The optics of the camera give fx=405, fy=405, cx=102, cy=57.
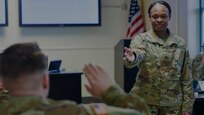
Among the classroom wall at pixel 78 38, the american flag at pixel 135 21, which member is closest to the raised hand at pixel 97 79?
the classroom wall at pixel 78 38

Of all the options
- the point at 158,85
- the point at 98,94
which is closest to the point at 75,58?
the point at 158,85

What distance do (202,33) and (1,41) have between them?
2.95 m

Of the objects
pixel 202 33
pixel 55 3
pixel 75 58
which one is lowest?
pixel 75 58

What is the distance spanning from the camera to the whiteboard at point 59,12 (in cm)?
592

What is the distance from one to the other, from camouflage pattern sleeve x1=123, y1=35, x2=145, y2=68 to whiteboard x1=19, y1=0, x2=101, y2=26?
10.8 feet

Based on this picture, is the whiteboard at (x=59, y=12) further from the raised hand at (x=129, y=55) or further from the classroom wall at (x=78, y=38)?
the raised hand at (x=129, y=55)

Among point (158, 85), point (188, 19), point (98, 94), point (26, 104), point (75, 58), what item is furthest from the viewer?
point (75, 58)

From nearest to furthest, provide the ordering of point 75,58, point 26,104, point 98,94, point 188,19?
1. point 26,104
2. point 98,94
3. point 188,19
4. point 75,58

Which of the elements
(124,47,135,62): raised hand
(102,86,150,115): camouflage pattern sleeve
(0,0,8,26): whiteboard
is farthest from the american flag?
(102,86,150,115): camouflage pattern sleeve

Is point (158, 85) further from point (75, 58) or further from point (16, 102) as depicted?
point (75, 58)

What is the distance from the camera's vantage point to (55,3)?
603 cm

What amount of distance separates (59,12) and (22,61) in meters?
4.77

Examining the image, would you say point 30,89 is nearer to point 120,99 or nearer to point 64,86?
point 120,99

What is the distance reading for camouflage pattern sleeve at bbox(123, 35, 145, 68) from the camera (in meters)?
2.75
